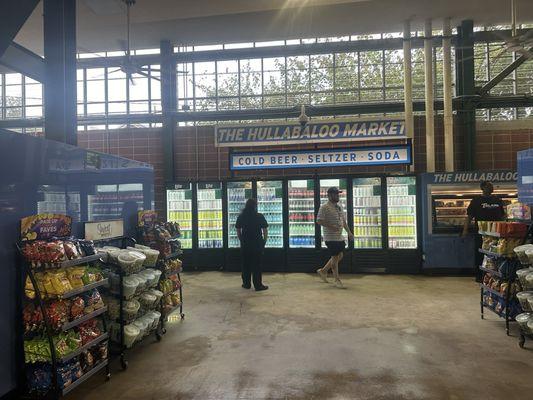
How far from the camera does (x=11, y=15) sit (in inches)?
161

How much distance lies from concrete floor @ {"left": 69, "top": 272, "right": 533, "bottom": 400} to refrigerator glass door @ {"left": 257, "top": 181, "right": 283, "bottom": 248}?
2.19 m

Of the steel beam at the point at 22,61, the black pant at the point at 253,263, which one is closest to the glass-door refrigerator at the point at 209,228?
the black pant at the point at 253,263

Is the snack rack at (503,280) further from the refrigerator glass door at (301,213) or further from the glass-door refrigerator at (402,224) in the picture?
the refrigerator glass door at (301,213)

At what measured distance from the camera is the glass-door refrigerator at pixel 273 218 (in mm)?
8070

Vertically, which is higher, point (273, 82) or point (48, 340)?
point (273, 82)

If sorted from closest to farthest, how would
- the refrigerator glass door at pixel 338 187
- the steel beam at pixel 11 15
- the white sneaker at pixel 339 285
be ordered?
the steel beam at pixel 11 15
the white sneaker at pixel 339 285
the refrigerator glass door at pixel 338 187

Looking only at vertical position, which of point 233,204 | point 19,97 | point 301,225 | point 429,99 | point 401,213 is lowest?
point 301,225

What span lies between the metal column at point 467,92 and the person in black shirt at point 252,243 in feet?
16.6

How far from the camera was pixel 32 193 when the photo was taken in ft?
9.96

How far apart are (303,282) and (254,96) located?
18.1 feet

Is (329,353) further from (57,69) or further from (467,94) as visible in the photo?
(467,94)

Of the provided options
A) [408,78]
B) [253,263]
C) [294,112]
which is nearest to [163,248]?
[253,263]

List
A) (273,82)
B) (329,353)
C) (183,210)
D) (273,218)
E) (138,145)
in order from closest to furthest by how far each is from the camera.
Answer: (329,353) < (273,218) < (183,210) < (138,145) < (273,82)

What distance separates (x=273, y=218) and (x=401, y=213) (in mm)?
2638
